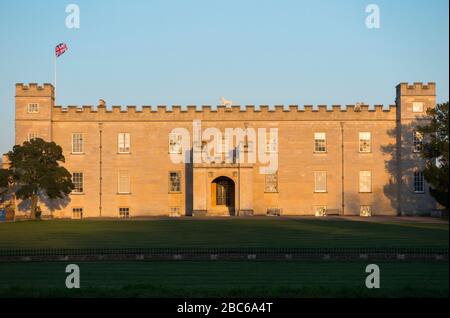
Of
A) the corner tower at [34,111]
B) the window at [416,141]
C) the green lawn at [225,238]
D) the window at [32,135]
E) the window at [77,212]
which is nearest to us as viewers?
the green lawn at [225,238]

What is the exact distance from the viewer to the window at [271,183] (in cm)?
5794

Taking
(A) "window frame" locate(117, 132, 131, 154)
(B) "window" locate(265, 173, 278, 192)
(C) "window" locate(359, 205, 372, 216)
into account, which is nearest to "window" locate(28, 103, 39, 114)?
(A) "window frame" locate(117, 132, 131, 154)

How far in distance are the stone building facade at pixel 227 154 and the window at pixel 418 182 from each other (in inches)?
6.8

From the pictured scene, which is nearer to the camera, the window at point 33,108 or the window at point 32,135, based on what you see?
the window at point 32,135

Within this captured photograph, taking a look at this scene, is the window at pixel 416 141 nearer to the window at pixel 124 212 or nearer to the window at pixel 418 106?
the window at pixel 418 106

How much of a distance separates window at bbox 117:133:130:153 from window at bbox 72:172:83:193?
13.2 ft

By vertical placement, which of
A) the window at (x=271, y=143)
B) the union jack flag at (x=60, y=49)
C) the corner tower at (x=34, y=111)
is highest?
the union jack flag at (x=60, y=49)

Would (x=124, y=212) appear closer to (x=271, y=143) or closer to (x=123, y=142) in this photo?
(x=123, y=142)

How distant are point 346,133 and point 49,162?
24.9 m

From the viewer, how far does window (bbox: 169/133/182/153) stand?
58.2m

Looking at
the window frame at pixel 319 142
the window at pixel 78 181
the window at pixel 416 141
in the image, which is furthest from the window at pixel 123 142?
the window at pixel 416 141

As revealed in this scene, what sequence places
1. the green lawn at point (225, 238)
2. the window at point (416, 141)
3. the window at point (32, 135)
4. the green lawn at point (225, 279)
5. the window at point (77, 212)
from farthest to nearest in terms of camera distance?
the window at point (77, 212)
the window at point (32, 135)
the window at point (416, 141)
the green lawn at point (225, 238)
the green lawn at point (225, 279)
